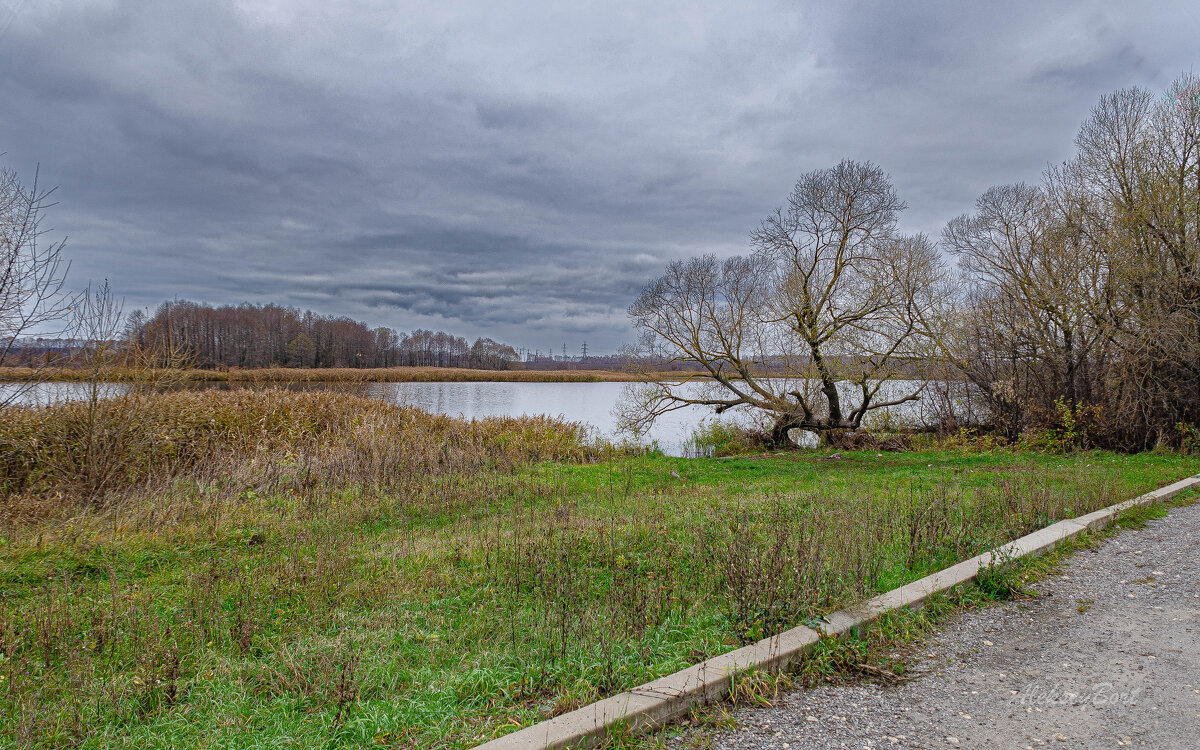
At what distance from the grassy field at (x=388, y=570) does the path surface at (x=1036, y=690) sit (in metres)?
0.64

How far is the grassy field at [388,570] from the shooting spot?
309 cm

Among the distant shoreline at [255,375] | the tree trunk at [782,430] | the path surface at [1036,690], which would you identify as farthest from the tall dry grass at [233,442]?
the path surface at [1036,690]

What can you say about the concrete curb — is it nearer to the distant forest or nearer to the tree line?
the tree line

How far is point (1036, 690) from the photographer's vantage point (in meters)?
3.18

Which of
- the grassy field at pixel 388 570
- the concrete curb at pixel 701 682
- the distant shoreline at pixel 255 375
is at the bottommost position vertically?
the grassy field at pixel 388 570

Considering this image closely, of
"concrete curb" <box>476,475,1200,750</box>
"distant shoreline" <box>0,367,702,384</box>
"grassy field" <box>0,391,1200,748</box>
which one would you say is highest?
"distant shoreline" <box>0,367,702,384</box>

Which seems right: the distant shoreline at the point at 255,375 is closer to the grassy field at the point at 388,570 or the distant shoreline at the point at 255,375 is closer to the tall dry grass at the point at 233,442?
the tall dry grass at the point at 233,442

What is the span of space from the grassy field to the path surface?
641mm

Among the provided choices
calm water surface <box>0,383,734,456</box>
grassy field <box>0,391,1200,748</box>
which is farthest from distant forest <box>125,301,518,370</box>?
grassy field <box>0,391,1200,748</box>

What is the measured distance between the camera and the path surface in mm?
2734

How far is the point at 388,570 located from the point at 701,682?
370 cm

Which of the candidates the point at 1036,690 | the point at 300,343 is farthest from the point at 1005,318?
the point at 300,343

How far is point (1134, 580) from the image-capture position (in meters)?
4.88

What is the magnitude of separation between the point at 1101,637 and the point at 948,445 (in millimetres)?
14934
